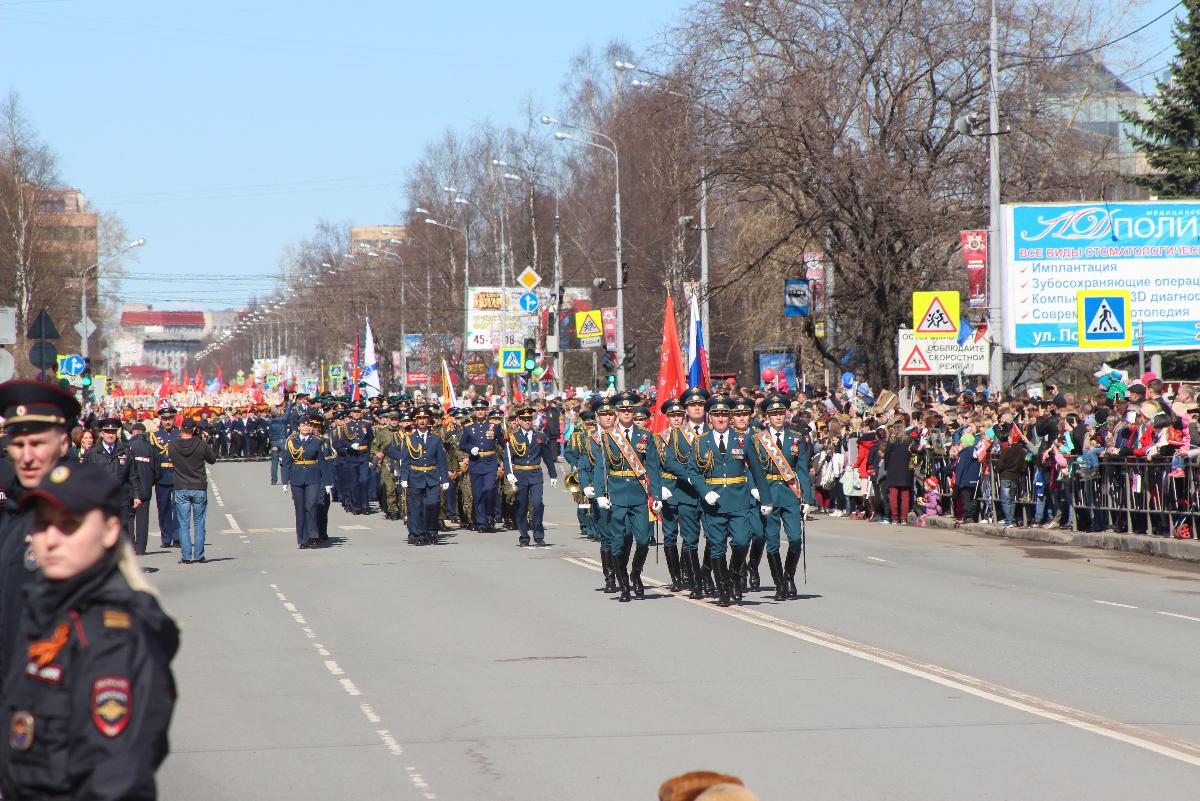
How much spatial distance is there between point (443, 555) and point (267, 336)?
157 metres

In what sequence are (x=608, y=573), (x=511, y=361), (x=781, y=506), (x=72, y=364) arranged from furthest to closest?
1. (x=511, y=361)
2. (x=72, y=364)
3. (x=608, y=573)
4. (x=781, y=506)

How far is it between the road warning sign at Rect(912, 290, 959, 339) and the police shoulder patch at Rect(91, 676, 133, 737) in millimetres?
25443

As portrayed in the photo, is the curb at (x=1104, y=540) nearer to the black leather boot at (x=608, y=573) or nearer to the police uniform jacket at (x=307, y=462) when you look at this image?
the black leather boot at (x=608, y=573)

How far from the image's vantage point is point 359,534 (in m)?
26.2

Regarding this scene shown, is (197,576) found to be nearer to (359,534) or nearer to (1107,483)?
(359,534)

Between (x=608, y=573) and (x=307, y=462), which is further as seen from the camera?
(x=307, y=462)

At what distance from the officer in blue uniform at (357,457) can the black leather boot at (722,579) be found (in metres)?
17.0

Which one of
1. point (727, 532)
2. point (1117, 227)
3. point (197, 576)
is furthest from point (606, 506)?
point (1117, 227)

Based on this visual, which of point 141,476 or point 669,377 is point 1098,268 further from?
point 141,476

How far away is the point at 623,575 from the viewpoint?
15648 millimetres

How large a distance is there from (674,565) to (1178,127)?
29321 mm

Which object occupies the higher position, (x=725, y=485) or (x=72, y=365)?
(x=72, y=365)

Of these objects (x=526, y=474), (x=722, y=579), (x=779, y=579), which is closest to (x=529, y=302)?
(x=526, y=474)

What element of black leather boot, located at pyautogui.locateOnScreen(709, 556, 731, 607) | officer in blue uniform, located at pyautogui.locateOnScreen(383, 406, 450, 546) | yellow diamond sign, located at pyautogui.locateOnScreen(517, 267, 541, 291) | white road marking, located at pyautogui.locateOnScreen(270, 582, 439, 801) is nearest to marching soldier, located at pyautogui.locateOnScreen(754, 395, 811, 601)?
black leather boot, located at pyautogui.locateOnScreen(709, 556, 731, 607)
